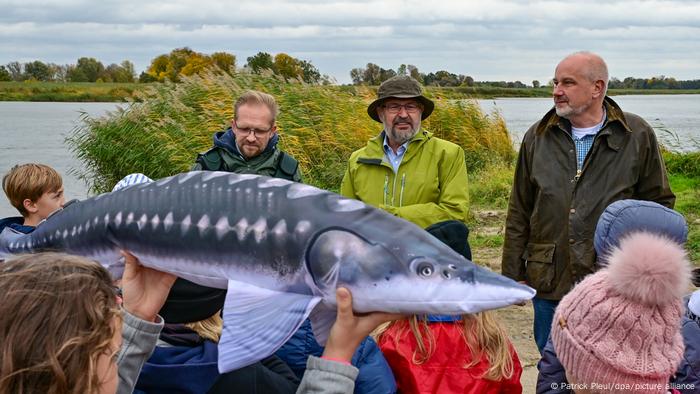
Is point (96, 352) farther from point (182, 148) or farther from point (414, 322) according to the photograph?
point (182, 148)

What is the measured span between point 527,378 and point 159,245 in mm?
3412

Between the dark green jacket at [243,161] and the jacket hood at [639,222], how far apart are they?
2.08m

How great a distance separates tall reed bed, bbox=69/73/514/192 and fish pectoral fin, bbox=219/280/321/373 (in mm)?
7949

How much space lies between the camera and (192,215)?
205 centimetres

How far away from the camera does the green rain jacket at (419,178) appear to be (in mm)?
4676

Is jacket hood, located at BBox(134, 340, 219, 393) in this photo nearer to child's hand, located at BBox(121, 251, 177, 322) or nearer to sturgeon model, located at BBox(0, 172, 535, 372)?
child's hand, located at BBox(121, 251, 177, 322)

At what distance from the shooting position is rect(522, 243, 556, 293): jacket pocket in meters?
4.25

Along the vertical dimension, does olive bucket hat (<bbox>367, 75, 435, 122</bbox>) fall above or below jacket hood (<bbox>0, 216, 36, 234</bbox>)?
above

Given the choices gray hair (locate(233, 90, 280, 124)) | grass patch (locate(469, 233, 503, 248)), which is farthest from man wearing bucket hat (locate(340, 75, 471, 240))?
grass patch (locate(469, 233, 503, 248))

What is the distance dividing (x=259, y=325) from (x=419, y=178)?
2928 mm

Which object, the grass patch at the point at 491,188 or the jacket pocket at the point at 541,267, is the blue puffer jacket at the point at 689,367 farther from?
the grass patch at the point at 491,188

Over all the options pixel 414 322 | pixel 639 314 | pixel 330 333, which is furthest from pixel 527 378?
pixel 330 333

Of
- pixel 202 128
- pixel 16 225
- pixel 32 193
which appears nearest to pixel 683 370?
pixel 16 225

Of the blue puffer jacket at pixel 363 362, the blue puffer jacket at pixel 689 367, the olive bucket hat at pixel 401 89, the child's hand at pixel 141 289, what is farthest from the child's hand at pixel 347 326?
the olive bucket hat at pixel 401 89
